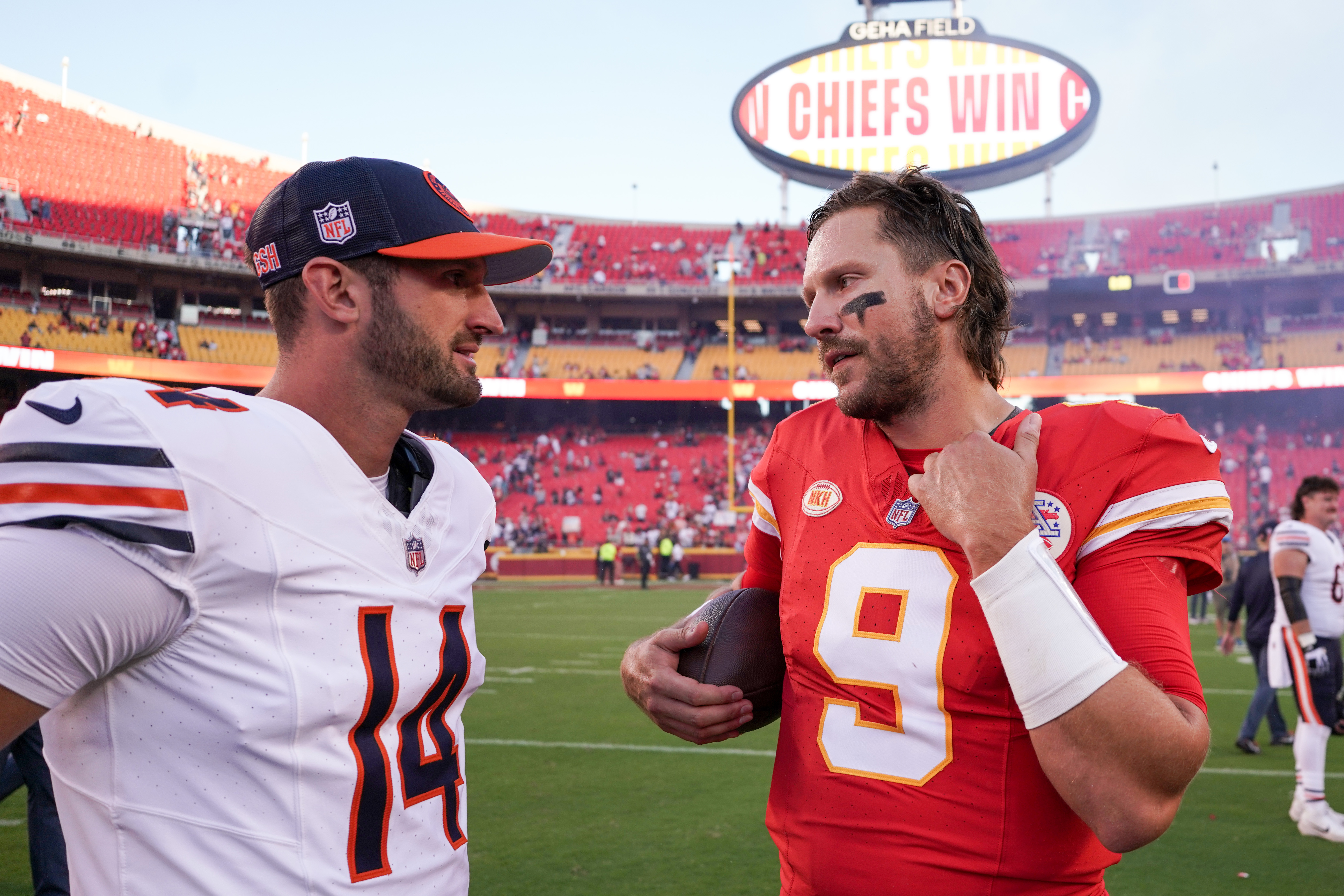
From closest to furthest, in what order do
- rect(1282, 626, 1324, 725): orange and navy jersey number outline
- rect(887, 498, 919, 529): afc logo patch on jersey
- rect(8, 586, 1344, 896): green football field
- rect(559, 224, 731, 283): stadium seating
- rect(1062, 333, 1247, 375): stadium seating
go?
rect(887, 498, 919, 529): afc logo patch on jersey < rect(8, 586, 1344, 896): green football field < rect(1282, 626, 1324, 725): orange and navy jersey number outline < rect(1062, 333, 1247, 375): stadium seating < rect(559, 224, 731, 283): stadium seating

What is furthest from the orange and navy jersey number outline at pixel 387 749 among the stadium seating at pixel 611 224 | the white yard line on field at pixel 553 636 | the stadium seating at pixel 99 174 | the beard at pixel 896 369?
the stadium seating at pixel 99 174

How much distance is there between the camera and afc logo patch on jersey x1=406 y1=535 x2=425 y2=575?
5.19 ft

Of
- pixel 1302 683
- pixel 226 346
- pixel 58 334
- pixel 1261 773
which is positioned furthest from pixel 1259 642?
pixel 226 346

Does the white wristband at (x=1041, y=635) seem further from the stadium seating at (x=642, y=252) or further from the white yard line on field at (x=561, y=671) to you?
the stadium seating at (x=642, y=252)

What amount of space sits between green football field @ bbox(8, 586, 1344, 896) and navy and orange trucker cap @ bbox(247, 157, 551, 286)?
3.29 meters

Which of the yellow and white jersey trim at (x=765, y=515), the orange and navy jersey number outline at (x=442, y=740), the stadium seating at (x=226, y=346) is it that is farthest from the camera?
the stadium seating at (x=226, y=346)

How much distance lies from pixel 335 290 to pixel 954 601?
4.15ft

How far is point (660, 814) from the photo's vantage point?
16.9ft

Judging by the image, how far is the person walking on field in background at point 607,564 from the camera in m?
22.1

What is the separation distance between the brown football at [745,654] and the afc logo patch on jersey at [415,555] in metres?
0.70

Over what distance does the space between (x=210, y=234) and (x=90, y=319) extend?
4.59 meters

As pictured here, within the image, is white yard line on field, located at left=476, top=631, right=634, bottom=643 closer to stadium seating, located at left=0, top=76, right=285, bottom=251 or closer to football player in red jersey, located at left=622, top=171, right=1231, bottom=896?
football player in red jersey, located at left=622, top=171, right=1231, bottom=896

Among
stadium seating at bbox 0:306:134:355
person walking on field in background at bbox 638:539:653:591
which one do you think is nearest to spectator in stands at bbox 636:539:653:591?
person walking on field in background at bbox 638:539:653:591

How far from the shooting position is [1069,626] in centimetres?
145
